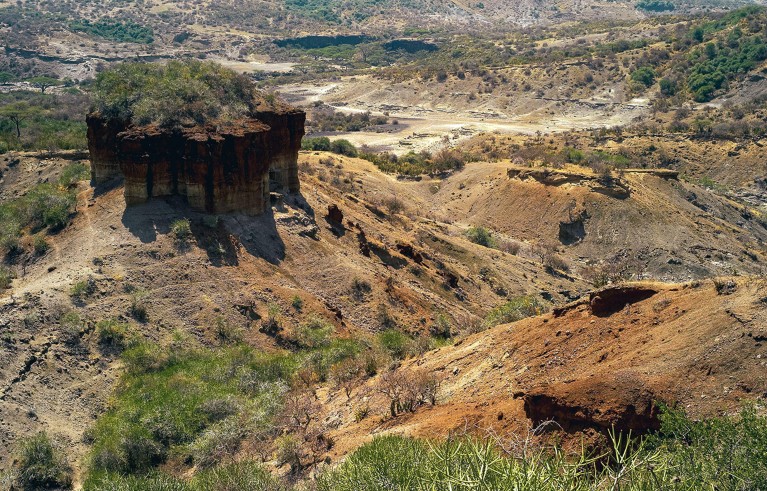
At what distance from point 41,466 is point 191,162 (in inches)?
411

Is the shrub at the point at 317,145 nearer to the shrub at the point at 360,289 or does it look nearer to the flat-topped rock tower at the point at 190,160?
the flat-topped rock tower at the point at 190,160

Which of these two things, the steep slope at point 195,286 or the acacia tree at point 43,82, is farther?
the acacia tree at point 43,82

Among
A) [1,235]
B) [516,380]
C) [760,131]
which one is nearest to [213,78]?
[1,235]

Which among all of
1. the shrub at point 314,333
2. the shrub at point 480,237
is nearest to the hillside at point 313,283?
the shrub at point 314,333

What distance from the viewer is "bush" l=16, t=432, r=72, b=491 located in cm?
1220

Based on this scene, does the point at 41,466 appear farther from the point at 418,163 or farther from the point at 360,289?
the point at 418,163

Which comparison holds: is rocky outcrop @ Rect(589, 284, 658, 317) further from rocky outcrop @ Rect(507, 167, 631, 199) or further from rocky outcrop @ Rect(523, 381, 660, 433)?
A: rocky outcrop @ Rect(507, 167, 631, 199)

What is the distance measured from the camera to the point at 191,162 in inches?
805

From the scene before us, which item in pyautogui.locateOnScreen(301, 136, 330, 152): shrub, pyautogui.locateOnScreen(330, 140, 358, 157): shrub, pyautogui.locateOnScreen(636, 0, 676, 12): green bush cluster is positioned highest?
pyautogui.locateOnScreen(636, 0, 676, 12): green bush cluster

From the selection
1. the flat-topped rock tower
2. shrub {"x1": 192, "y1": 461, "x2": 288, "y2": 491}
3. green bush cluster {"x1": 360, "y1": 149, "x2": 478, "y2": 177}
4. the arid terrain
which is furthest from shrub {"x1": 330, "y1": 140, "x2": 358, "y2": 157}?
shrub {"x1": 192, "y1": 461, "x2": 288, "y2": 491}

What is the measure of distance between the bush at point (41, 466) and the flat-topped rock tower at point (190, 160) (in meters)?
9.39

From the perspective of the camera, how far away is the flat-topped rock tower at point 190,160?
66.4ft

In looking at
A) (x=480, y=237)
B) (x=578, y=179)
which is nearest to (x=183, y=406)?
(x=480, y=237)

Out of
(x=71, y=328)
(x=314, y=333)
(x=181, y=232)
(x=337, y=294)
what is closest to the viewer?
(x=71, y=328)
